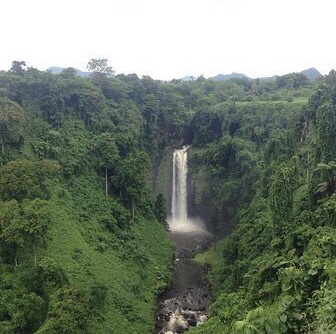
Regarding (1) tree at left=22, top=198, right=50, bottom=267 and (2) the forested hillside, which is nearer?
(2) the forested hillside

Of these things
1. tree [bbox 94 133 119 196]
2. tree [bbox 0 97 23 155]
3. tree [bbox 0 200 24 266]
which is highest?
tree [bbox 0 97 23 155]

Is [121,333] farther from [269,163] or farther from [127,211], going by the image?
[269,163]

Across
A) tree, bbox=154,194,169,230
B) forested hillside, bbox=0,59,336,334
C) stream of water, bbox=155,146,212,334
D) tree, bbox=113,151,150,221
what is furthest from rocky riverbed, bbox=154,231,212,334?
tree, bbox=113,151,150,221

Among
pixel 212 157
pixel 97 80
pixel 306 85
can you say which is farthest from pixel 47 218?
pixel 306 85

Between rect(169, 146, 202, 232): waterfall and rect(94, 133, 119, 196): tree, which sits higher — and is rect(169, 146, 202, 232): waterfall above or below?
below

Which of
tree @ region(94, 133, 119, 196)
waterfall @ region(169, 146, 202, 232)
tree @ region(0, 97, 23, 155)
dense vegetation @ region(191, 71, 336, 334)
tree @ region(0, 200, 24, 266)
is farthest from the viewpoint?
waterfall @ region(169, 146, 202, 232)

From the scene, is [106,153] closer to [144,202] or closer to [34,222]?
[144,202]

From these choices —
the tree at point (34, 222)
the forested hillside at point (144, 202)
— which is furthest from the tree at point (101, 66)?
the tree at point (34, 222)

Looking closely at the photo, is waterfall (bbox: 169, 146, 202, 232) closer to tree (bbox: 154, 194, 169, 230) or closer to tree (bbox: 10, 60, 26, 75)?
tree (bbox: 154, 194, 169, 230)
